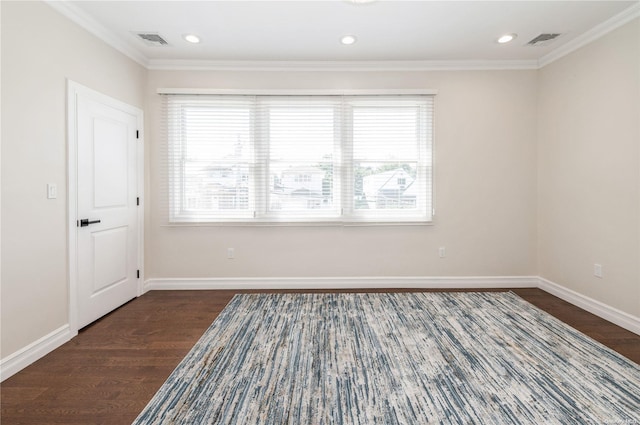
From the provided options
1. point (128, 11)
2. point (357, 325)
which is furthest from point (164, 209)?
point (357, 325)

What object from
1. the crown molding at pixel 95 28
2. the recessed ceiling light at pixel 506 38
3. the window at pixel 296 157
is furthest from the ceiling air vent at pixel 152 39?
the recessed ceiling light at pixel 506 38

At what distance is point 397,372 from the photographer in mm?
2127

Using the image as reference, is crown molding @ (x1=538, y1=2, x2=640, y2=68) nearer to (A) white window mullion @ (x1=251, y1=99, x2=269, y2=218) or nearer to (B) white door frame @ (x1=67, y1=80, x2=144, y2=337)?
(A) white window mullion @ (x1=251, y1=99, x2=269, y2=218)

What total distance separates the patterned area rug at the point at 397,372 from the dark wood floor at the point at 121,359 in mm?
173

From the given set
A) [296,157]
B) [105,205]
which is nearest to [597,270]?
[296,157]

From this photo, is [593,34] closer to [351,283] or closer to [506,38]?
[506,38]

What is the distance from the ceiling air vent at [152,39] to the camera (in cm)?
324

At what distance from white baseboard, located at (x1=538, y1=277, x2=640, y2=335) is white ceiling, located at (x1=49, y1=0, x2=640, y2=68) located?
2.71 m

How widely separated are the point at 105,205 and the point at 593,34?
527cm

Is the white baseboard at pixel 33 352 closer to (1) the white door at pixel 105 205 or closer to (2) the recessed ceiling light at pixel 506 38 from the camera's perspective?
(1) the white door at pixel 105 205

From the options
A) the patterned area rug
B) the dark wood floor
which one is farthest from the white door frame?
the patterned area rug

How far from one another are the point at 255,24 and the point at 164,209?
2437 mm

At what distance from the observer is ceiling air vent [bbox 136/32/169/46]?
Answer: 128 inches

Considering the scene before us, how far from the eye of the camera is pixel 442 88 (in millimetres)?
3994
